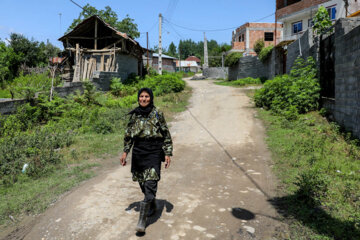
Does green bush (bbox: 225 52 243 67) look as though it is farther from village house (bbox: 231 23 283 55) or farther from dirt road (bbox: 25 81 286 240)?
dirt road (bbox: 25 81 286 240)

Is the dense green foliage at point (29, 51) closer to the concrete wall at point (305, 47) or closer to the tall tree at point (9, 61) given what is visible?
the tall tree at point (9, 61)

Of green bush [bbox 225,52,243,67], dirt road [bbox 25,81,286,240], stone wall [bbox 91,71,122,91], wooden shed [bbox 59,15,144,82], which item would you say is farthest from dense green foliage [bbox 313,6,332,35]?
green bush [bbox 225,52,243,67]

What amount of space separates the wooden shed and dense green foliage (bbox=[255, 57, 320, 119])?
997 centimetres

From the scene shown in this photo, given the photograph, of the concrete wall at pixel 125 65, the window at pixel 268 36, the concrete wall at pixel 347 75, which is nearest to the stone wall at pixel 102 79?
the concrete wall at pixel 125 65

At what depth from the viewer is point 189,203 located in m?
3.85

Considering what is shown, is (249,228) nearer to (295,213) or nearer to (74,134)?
(295,213)

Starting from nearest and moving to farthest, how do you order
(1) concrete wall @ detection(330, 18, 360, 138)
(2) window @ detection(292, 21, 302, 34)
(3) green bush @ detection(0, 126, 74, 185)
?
(3) green bush @ detection(0, 126, 74, 185), (1) concrete wall @ detection(330, 18, 360, 138), (2) window @ detection(292, 21, 302, 34)

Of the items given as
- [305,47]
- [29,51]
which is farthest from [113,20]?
[305,47]

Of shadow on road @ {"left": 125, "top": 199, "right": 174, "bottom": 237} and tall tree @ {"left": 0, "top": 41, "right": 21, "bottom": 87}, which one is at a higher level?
tall tree @ {"left": 0, "top": 41, "right": 21, "bottom": 87}

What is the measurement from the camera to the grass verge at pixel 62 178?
3.78 metres

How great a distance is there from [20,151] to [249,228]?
5283 mm

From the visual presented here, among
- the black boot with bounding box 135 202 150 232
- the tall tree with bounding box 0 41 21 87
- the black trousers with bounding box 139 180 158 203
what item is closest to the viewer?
the black boot with bounding box 135 202 150 232

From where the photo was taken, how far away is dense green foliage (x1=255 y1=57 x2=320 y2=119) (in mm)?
9258

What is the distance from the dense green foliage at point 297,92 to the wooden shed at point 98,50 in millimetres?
9967
